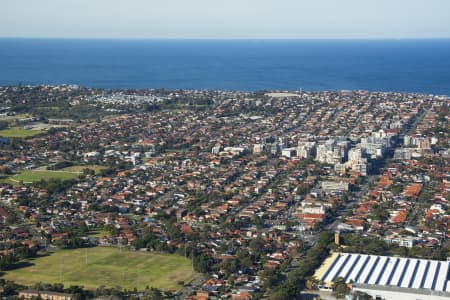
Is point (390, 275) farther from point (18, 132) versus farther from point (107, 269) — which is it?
point (18, 132)

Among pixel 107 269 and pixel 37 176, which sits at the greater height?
pixel 107 269

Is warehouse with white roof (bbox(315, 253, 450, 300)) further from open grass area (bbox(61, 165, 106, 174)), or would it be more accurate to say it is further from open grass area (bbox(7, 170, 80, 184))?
open grass area (bbox(61, 165, 106, 174))

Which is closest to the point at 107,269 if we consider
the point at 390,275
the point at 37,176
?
the point at 390,275

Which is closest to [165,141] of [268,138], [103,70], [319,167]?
[268,138]

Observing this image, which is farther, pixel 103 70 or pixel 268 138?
pixel 103 70

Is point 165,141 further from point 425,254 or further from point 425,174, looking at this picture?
point 425,254

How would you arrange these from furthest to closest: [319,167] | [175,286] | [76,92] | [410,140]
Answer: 1. [76,92]
2. [410,140]
3. [319,167]
4. [175,286]
